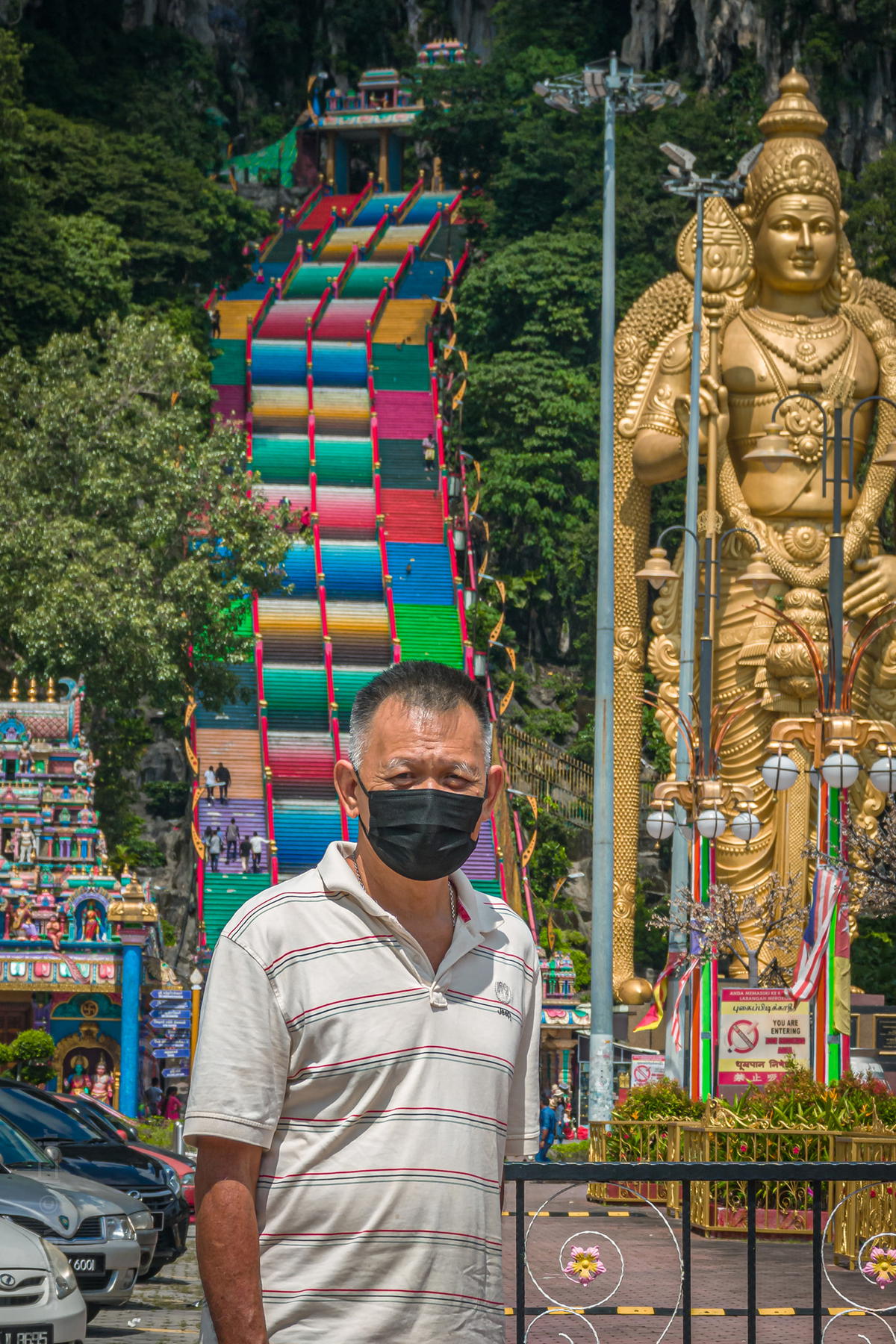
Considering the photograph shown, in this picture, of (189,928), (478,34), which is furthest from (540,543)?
(478,34)

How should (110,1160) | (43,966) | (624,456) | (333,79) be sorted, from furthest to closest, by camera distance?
1. (333,79)
2. (624,456)
3. (43,966)
4. (110,1160)

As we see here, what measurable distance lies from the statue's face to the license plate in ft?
63.5

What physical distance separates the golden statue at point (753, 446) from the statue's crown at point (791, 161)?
0.08 ft

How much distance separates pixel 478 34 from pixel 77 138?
57.5 feet

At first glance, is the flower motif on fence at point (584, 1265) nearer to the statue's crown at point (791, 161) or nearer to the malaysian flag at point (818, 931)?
the malaysian flag at point (818, 931)

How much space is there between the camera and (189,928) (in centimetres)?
3694

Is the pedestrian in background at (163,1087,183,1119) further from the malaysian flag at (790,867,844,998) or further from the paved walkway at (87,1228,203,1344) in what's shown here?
the malaysian flag at (790,867,844,998)

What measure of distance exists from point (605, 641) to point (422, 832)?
1677 centimetres

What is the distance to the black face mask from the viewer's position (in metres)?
4.04

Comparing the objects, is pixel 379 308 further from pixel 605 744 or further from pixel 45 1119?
pixel 45 1119

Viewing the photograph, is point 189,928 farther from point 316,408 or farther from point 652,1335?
point 652,1335

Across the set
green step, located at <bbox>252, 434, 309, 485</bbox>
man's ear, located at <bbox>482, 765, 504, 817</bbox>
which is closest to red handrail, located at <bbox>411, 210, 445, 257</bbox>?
green step, located at <bbox>252, 434, 309, 485</bbox>

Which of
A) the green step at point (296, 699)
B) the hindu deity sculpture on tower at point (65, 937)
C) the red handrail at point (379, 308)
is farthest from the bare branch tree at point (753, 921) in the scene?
the red handrail at point (379, 308)

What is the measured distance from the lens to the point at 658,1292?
7.58m
